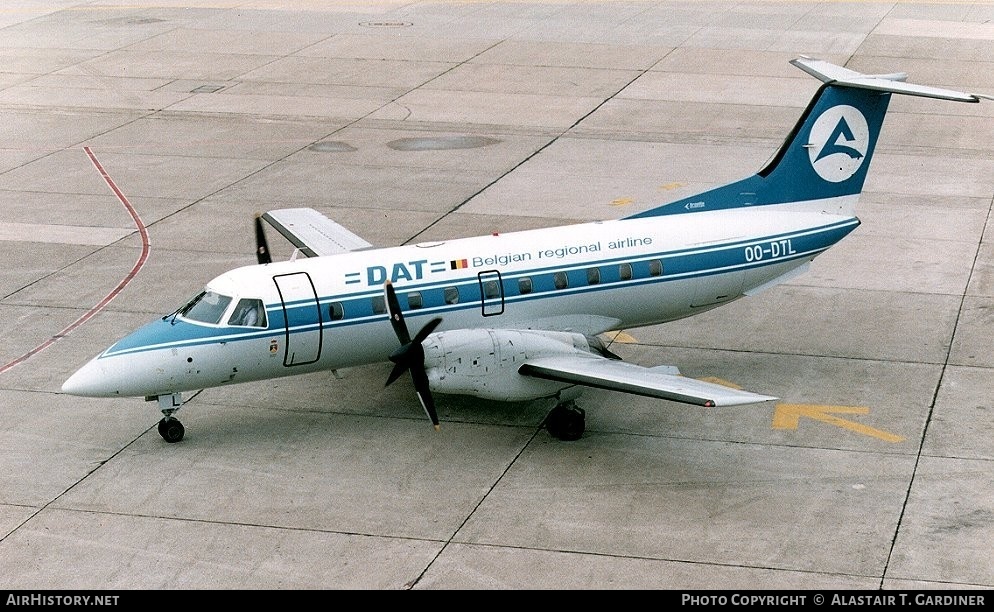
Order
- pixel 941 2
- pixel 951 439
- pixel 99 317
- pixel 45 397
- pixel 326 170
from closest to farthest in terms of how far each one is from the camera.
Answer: pixel 951 439
pixel 45 397
pixel 99 317
pixel 326 170
pixel 941 2

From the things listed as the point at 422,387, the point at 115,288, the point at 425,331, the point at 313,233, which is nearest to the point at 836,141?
the point at 425,331

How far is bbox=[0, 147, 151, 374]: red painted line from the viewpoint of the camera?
2534cm

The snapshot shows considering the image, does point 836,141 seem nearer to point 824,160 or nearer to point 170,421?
point 824,160

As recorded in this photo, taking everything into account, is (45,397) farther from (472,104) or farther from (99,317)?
(472,104)

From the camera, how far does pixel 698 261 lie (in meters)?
23.7

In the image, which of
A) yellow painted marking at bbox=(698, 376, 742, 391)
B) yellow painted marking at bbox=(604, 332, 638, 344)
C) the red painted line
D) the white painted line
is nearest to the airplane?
yellow painted marking at bbox=(698, 376, 742, 391)

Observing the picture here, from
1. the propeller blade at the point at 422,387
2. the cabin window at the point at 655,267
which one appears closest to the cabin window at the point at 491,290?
the propeller blade at the point at 422,387

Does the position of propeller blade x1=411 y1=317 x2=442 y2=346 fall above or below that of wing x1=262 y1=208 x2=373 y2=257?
above

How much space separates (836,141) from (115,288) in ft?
51.7

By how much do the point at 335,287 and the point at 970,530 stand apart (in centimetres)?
1066

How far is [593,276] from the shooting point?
23.2 meters

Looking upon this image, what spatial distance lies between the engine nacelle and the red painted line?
8890mm

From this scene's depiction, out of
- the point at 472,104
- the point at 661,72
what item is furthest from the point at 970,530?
the point at 661,72

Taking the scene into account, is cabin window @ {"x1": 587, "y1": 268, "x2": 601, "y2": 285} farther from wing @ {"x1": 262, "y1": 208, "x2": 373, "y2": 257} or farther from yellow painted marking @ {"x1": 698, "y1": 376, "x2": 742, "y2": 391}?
wing @ {"x1": 262, "y1": 208, "x2": 373, "y2": 257}
